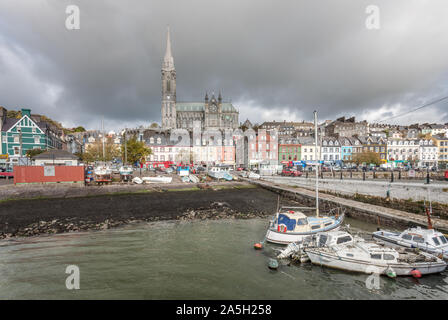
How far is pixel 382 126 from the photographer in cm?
14400

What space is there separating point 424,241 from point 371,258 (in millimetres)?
3968

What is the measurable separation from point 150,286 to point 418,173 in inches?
2381

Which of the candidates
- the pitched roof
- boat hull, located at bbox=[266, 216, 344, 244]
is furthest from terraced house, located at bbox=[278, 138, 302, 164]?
boat hull, located at bbox=[266, 216, 344, 244]

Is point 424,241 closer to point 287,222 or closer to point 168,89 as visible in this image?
point 287,222

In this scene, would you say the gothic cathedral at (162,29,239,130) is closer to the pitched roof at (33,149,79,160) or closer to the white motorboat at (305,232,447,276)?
the pitched roof at (33,149,79,160)

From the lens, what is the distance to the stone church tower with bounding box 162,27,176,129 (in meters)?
142

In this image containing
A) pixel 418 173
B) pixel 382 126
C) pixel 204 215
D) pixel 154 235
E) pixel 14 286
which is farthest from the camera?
pixel 382 126

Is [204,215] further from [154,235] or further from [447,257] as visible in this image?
[447,257]

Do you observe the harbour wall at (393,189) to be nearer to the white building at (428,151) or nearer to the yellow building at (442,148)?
the white building at (428,151)

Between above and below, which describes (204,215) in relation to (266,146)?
below

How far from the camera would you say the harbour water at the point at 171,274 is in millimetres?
9430
